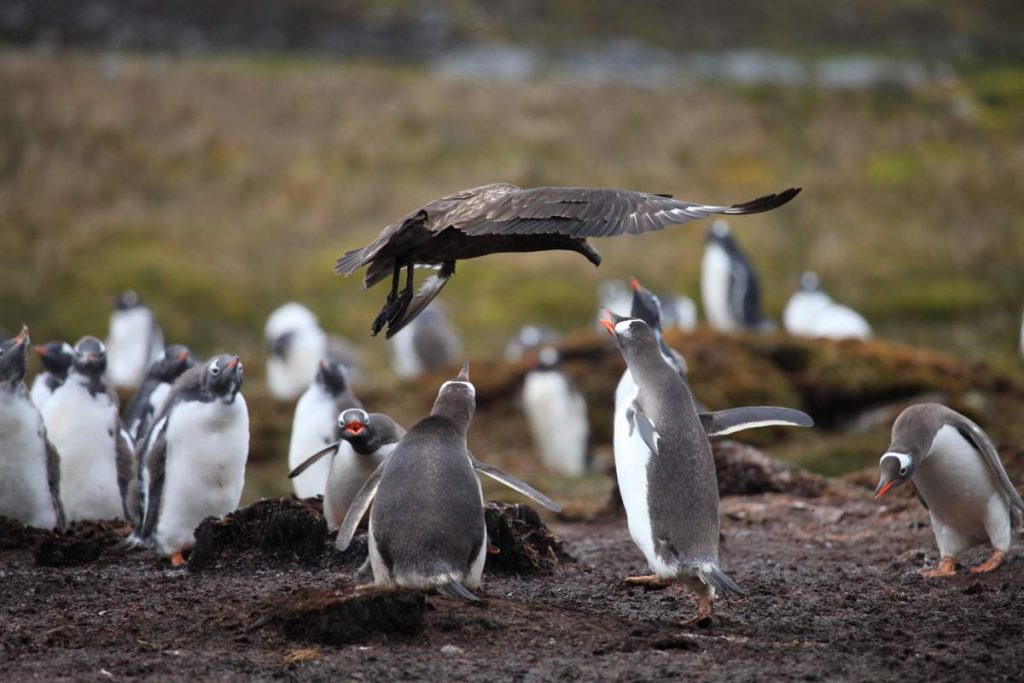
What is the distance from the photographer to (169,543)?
28.3 ft

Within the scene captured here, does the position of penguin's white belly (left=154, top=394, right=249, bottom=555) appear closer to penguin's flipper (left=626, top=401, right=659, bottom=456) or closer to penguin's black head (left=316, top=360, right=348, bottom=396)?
penguin's black head (left=316, top=360, right=348, bottom=396)

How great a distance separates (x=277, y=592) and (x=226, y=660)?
121cm

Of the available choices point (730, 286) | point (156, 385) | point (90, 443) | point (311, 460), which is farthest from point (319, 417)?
point (730, 286)

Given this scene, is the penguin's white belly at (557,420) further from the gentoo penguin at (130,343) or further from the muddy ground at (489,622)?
the muddy ground at (489,622)

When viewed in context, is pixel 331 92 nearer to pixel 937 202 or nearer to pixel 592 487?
pixel 937 202

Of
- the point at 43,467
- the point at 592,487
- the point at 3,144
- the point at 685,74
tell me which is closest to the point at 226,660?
the point at 43,467

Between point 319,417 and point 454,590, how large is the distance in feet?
13.8

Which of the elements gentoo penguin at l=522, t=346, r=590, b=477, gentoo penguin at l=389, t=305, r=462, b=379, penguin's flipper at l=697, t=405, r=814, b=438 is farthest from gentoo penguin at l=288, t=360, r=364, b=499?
gentoo penguin at l=389, t=305, r=462, b=379

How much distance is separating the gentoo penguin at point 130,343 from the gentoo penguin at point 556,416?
20.2 feet

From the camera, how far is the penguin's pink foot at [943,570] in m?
8.03

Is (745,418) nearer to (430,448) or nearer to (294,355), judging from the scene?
(430,448)

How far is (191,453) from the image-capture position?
864 cm

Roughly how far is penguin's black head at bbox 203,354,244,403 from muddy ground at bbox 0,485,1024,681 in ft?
3.34

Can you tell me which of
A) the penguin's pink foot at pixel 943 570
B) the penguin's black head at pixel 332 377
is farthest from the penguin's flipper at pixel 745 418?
the penguin's black head at pixel 332 377
